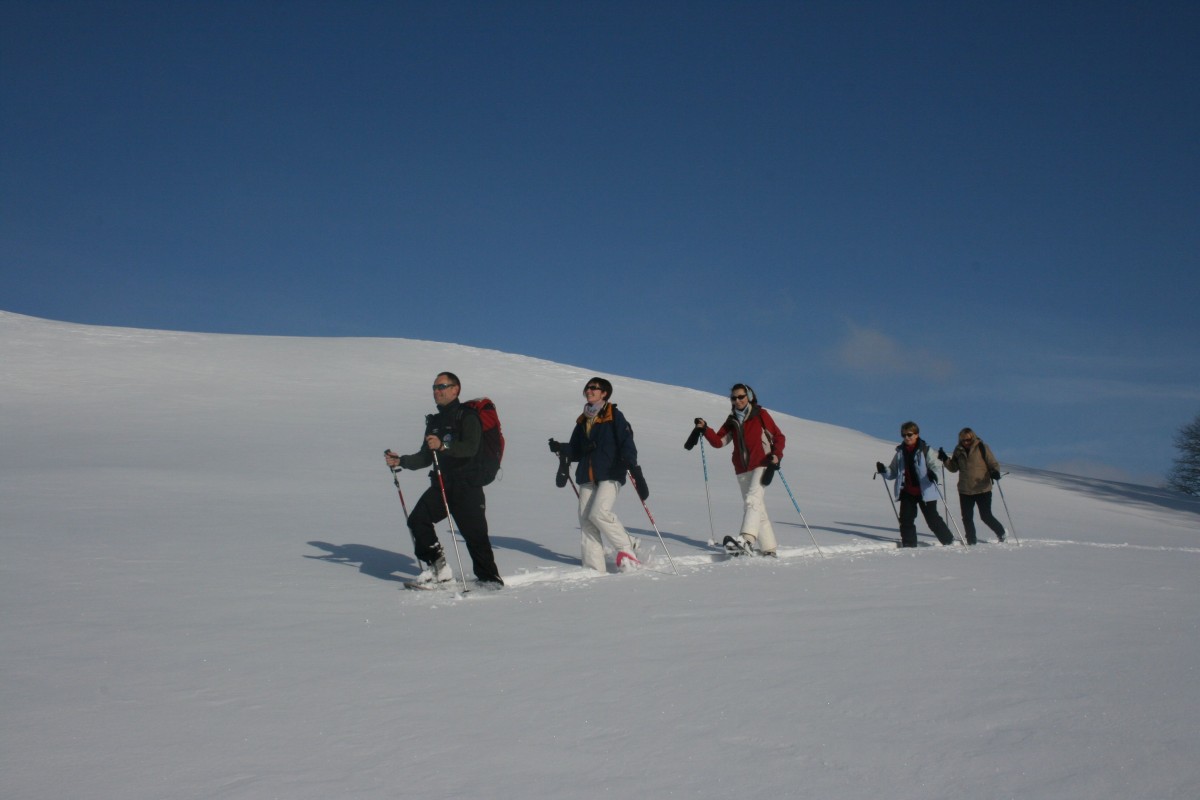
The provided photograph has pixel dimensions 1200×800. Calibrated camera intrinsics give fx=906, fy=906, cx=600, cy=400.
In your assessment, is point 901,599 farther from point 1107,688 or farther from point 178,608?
point 178,608

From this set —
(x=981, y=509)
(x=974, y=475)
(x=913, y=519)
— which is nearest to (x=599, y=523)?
(x=913, y=519)

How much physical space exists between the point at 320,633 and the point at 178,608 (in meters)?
1.30

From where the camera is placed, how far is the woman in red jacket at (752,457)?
9.09 metres

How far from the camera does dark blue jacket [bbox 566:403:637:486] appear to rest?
795cm

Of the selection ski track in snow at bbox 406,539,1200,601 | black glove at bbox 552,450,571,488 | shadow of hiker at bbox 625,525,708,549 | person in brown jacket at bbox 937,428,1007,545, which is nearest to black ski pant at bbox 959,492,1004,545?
person in brown jacket at bbox 937,428,1007,545

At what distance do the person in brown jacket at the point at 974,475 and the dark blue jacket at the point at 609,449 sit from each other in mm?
5390

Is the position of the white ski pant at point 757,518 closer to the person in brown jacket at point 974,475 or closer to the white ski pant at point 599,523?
the white ski pant at point 599,523

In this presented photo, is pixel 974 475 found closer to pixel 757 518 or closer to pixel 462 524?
pixel 757 518

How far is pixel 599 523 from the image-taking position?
7.98 meters

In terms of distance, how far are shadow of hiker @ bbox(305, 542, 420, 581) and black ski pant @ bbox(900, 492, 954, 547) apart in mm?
5882

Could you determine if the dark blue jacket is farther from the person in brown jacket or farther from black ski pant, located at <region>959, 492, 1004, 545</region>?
black ski pant, located at <region>959, 492, 1004, 545</region>

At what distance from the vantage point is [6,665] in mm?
4629

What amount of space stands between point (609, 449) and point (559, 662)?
11.5 ft

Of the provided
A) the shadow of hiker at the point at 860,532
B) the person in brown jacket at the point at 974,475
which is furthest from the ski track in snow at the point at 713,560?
the shadow of hiker at the point at 860,532
